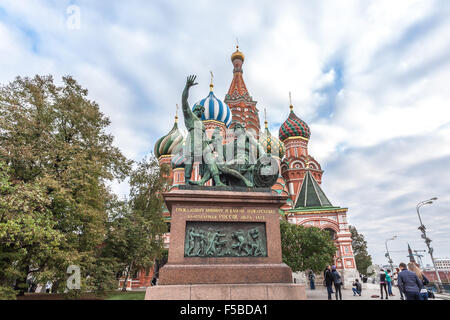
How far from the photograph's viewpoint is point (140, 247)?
1809 centimetres

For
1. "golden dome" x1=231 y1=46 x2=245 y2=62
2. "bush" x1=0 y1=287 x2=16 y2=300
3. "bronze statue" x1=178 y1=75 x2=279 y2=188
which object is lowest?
"bush" x1=0 y1=287 x2=16 y2=300

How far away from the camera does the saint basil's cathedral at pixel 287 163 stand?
2803 centimetres

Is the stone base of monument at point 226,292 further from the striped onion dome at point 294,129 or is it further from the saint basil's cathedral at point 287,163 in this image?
the striped onion dome at point 294,129

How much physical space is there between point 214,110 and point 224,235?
29942 mm

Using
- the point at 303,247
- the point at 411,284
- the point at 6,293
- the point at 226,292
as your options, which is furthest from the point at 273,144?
the point at 226,292

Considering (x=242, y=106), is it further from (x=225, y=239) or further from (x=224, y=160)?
(x=225, y=239)

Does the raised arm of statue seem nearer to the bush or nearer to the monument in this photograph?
the monument

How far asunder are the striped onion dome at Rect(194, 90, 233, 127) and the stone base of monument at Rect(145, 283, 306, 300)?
1193 inches

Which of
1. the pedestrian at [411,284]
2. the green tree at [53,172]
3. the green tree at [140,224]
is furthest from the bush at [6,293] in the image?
the pedestrian at [411,284]

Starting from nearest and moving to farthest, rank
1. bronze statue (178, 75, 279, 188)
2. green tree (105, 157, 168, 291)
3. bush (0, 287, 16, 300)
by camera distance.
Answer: bronze statue (178, 75, 279, 188)
bush (0, 287, 16, 300)
green tree (105, 157, 168, 291)

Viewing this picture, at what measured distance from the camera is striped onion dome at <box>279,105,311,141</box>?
4359 cm

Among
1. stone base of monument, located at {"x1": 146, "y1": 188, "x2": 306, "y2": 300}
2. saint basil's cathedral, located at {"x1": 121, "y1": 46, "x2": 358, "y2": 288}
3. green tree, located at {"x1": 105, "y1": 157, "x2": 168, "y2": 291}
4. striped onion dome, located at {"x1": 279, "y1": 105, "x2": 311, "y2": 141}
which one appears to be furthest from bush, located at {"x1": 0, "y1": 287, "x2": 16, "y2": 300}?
striped onion dome, located at {"x1": 279, "y1": 105, "x2": 311, "y2": 141}

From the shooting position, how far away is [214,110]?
118 feet
